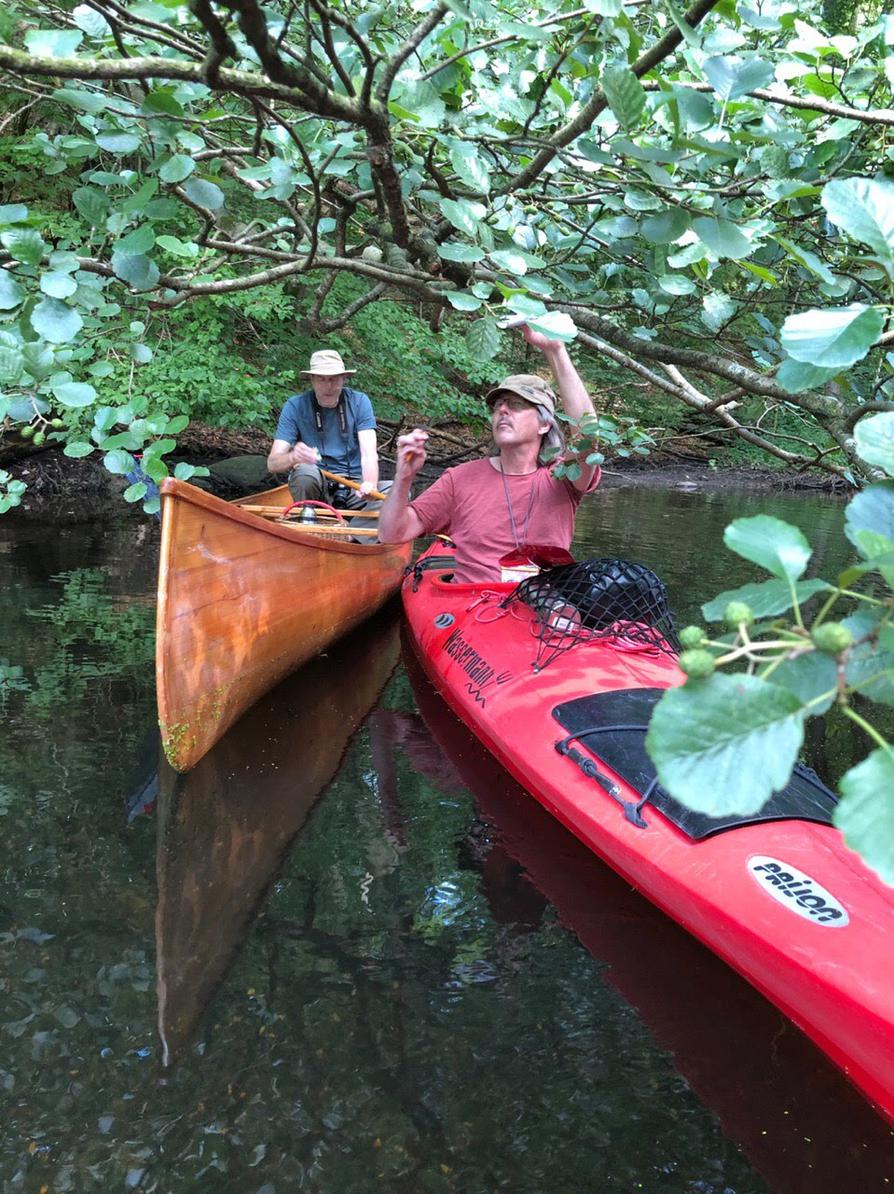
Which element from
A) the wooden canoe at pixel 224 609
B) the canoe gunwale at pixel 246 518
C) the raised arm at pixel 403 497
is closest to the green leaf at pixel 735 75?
the canoe gunwale at pixel 246 518

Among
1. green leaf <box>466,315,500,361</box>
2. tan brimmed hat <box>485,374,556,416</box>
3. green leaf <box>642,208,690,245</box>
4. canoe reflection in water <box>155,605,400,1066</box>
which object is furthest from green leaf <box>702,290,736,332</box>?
canoe reflection in water <box>155,605,400,1066</box>

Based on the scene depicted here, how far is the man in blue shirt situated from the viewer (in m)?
5.93

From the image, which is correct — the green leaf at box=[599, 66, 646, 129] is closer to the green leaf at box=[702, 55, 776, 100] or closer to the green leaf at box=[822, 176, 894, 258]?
the green leaf at box=[702, 55, 776, 100]

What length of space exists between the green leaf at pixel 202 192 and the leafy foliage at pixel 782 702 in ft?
4.73

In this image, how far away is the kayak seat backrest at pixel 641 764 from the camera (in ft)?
8.55

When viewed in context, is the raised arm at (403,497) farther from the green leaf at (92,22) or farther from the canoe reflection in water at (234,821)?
the green leaf at (92,22)

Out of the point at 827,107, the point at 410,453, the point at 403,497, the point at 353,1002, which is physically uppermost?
the point at 827,107

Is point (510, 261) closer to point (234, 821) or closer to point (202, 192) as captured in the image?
point (202, 192)

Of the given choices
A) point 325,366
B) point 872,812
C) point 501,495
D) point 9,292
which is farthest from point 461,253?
point 325,366

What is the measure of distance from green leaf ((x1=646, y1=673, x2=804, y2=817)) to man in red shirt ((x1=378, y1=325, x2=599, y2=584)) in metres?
3.10

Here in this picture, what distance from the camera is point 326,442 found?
20.7 ft

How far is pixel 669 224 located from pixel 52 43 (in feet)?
3.51

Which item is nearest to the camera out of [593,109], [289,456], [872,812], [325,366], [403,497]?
[872,812]

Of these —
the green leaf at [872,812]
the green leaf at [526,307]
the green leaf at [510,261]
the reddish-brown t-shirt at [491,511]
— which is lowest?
the reddish-brown t-shirt at [491,511]
